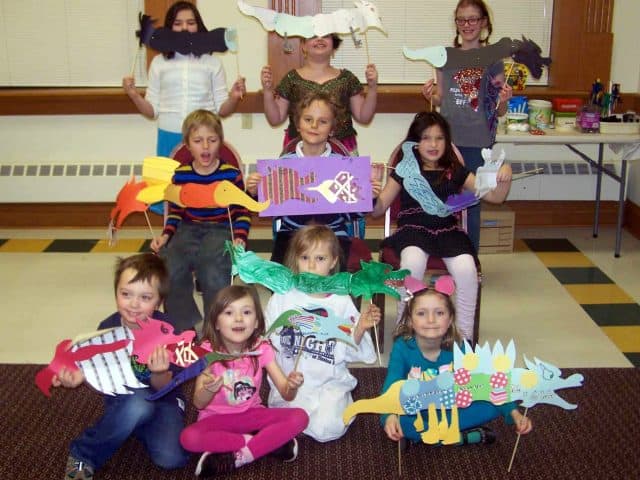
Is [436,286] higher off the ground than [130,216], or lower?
higher

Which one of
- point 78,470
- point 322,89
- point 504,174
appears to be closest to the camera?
point 78,470

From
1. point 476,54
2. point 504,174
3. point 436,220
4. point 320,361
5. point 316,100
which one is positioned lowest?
point 320,361

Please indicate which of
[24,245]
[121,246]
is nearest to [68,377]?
[121,246]

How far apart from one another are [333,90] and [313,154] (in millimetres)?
433

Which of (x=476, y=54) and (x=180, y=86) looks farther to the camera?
(x=180, y=86)

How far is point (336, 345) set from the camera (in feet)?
8.74

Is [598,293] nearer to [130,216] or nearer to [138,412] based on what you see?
[138,412]

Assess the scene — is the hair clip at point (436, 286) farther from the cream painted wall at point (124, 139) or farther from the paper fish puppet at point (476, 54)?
the cream painted wall at point (124, 139)

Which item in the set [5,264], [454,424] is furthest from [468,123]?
[5,264]

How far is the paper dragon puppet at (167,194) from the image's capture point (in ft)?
9.78

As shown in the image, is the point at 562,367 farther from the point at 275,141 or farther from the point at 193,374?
the point at 275,141

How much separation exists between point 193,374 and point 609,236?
3244mm

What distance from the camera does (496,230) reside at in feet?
14.6

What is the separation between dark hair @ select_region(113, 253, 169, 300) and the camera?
2.51 m
